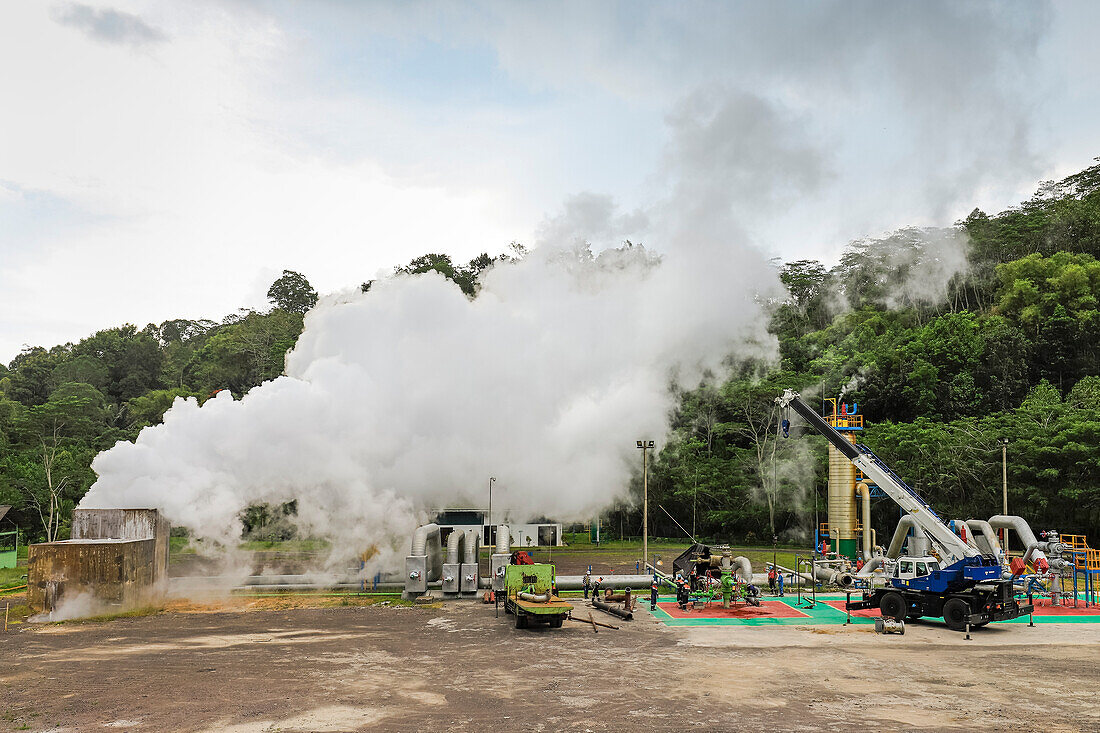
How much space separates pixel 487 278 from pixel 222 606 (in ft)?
98.9

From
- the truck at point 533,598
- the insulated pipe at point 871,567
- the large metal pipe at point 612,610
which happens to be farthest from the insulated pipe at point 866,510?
the truck at point 533,598

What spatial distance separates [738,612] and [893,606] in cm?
603

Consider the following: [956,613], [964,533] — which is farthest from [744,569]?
[964,533]

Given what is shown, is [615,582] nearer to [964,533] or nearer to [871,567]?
[871,567]

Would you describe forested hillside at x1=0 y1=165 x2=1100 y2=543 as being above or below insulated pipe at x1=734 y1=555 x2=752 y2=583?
above

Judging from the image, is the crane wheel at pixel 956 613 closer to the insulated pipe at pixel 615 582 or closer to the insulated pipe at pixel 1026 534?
the insulated pipe at pixel 1026 534

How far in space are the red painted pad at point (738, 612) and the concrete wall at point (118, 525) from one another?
78.0 ft

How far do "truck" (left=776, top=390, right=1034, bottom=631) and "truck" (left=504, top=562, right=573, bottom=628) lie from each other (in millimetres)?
11880

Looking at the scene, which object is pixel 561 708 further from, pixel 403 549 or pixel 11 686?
pixel 403 549

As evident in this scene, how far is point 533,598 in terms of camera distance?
28.7m

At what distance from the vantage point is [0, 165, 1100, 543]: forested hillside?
2050 inches

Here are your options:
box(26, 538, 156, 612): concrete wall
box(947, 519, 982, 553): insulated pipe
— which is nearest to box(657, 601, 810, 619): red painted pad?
box(947, 519, 982, 553): insulated pipe

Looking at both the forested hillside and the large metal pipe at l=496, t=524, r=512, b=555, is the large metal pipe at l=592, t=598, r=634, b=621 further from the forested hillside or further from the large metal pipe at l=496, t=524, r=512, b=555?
the forested hillside

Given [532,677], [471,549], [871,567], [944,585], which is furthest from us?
[471,549]
